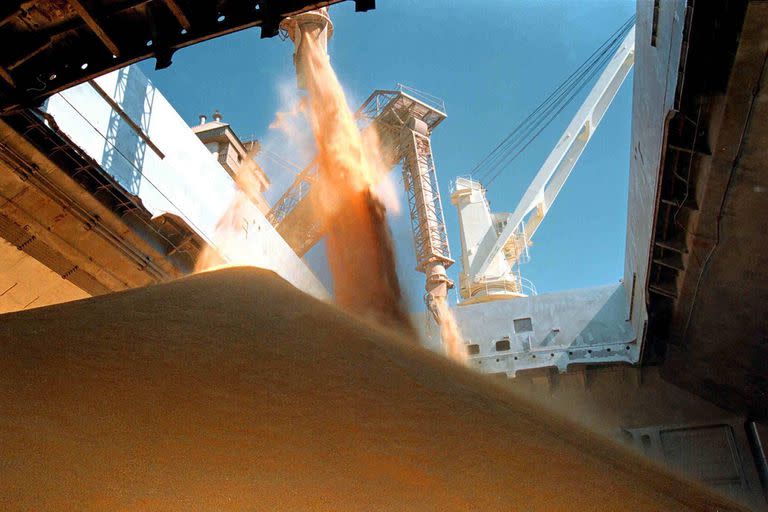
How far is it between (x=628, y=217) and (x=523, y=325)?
14.4 feet

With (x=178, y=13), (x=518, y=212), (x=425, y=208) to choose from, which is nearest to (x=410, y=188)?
(x=425, y=208)

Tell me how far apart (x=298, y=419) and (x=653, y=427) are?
11.7 meters

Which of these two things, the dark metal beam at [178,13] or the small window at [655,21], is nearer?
the dark metal beam at [178,13]

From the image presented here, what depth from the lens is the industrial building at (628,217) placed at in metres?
7.60

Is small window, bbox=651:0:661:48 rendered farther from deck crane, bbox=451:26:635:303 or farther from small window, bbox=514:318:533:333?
deck crane, bbox=451:26:635:303

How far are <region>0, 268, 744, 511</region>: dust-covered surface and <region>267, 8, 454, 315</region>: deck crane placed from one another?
12.7 meters

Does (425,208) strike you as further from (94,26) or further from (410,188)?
(94,26)

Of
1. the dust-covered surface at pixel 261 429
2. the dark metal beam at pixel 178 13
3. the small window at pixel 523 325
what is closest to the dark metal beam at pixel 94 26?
the dark metal beam at pixel 178 13

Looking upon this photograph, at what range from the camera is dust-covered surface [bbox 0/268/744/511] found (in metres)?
3.37

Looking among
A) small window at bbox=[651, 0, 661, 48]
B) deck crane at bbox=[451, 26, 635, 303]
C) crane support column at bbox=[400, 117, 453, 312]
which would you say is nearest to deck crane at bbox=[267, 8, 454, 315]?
crane support column at bbox=[400, 117, 453, 312]

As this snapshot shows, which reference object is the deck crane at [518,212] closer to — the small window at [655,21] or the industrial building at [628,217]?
the industrial building at [628,217]

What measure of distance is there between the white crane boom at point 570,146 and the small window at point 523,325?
9.46m

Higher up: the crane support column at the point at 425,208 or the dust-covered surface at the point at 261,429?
the crane support column at the point at 425,208

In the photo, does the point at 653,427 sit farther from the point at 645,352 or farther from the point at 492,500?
the point at 492,500
